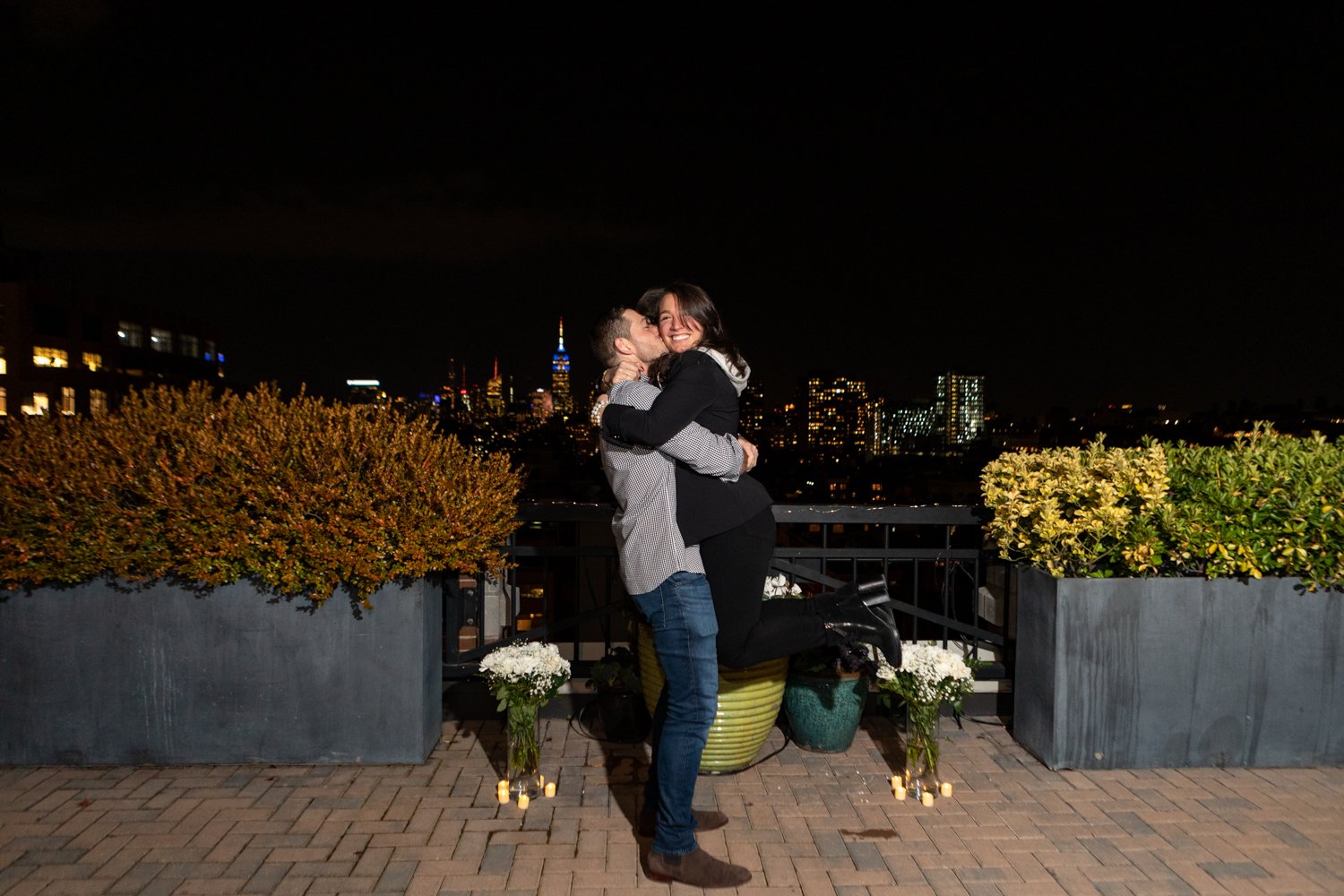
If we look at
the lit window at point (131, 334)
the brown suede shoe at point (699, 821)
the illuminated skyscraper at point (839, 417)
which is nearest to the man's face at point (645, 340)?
the brown suede shoe at point (699, 821)

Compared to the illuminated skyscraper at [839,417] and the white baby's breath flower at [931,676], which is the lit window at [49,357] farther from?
the illuminated skyscraper at [839,417]

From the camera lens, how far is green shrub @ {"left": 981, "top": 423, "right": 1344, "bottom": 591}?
394 centimetres

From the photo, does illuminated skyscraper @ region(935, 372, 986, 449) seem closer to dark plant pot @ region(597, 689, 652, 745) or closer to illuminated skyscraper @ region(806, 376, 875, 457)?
illuminated skyscraper @ region(806, 376, 875, 457)

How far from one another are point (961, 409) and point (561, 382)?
258 ft

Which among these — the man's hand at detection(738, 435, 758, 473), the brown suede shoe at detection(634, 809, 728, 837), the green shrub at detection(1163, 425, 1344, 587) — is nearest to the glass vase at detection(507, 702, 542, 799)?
the brown suede shoe at detection(634, 809, 728, 837)

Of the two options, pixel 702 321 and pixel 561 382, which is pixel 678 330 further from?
pixel 561 382

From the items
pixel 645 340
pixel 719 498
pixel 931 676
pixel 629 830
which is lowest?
pixel 629 830

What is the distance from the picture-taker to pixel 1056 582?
4.01 metres

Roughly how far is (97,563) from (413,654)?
147 centimetres

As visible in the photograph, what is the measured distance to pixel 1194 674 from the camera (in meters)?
3.98

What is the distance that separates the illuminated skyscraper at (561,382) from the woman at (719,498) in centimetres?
11196

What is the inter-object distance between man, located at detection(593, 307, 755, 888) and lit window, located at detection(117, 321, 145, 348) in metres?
93.3

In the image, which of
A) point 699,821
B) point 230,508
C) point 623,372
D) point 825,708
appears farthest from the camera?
point 825,708

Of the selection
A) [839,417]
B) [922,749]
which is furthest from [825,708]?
[839,417]
